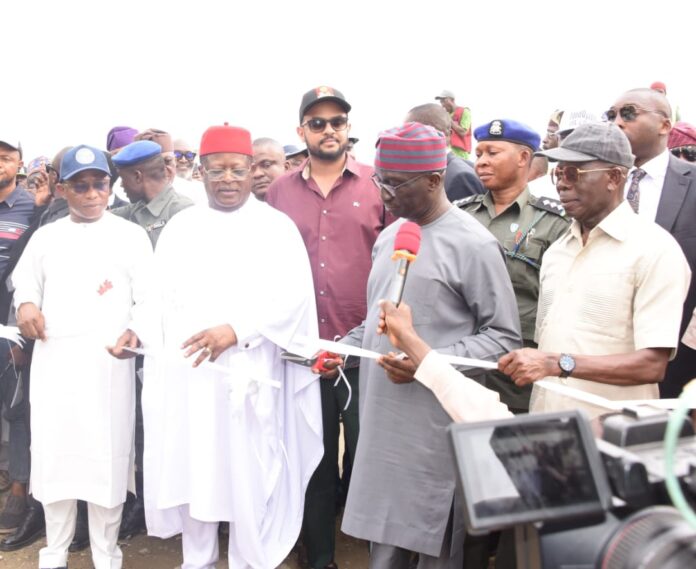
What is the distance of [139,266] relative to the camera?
12.9 ft

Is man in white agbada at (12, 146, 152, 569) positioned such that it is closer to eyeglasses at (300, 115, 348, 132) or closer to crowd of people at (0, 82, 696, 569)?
crowd of people at (0, 82, 696, 569)

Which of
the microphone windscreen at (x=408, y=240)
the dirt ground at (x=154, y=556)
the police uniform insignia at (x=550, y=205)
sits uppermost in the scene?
the police uniform insignia at (x=550, y=205)

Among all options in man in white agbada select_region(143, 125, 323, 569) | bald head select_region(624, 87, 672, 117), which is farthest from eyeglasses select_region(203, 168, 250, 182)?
bald head select_region(624, 87, 672, 117)

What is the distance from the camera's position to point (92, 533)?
12.7 ft

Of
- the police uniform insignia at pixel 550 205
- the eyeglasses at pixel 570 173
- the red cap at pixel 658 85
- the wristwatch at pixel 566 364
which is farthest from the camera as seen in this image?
the red cap at pixel 658 85

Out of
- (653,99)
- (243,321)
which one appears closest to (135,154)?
(243,321)

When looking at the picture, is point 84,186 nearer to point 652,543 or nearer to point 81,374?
point 81,374

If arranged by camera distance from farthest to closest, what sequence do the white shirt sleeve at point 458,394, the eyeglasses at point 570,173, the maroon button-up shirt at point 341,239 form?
the maroon button-up shirt at point 341,239 < the eyeglasses at point 570,173 < the white shirt sleeve at point 458,394

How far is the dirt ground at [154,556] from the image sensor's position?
4125mm

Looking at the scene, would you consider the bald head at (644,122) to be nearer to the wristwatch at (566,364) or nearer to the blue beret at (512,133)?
the blue beret at (512,133)

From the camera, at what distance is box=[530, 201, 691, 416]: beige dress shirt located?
8.54 ft

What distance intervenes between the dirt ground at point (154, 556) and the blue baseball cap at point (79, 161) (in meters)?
2.28

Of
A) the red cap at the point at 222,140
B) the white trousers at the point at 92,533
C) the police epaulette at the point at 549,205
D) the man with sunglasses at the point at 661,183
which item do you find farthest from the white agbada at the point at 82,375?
the man with sunglasses at the point at 661,183

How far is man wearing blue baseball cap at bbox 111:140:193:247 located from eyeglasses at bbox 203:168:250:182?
37.3 inches
